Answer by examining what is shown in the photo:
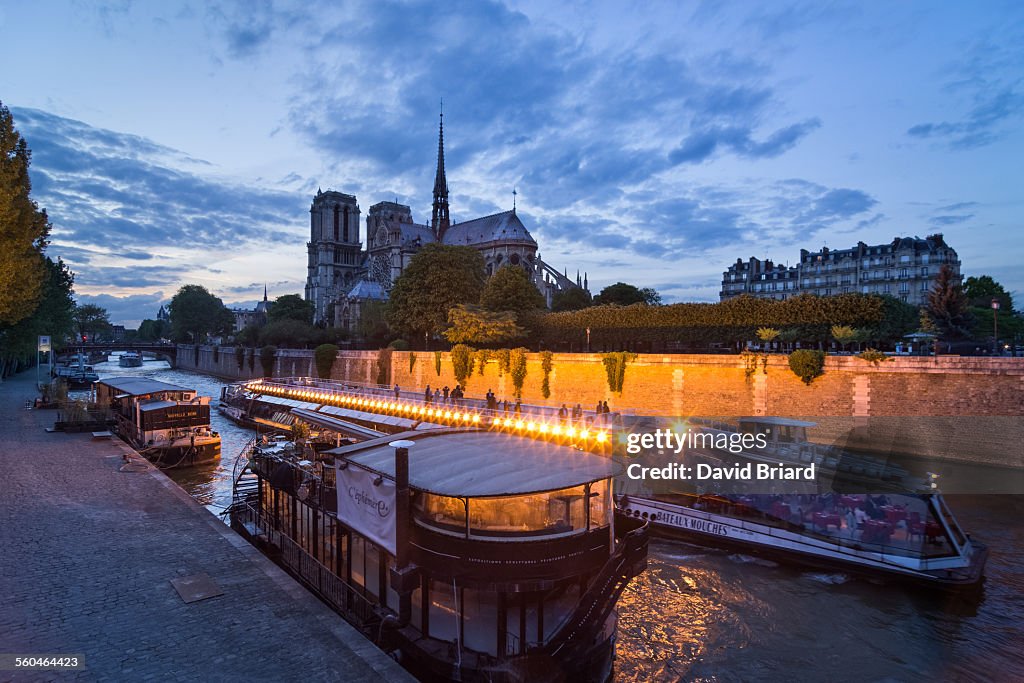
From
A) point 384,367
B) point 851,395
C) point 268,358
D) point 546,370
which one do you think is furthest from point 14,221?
point 268,358

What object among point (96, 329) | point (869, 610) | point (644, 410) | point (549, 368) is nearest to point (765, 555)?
point (869, 610)

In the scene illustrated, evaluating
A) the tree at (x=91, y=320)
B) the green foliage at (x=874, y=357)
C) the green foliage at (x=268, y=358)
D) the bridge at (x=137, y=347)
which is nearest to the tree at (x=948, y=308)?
the green foliage at (x=874, y=357)

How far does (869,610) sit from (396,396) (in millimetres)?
25272

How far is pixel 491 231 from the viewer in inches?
3809

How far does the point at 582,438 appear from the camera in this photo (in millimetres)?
21344

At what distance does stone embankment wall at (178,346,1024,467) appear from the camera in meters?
26.2

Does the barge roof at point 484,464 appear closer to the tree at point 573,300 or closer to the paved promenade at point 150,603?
the paved promenade at point 150,603

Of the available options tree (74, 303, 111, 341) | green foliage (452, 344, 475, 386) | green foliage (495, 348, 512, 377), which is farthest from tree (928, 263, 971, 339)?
tree (74, 303, 111, 341)

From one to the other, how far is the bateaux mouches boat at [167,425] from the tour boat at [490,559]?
67.5 feet

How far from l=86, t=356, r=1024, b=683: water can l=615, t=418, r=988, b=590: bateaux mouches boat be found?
19.8 inches

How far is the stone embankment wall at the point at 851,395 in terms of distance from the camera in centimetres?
2619

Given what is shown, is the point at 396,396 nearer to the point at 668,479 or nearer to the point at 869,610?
the point at 668,479

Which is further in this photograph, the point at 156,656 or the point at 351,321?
the point at 351,321

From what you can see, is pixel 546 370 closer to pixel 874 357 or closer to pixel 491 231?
pixel 874 357
